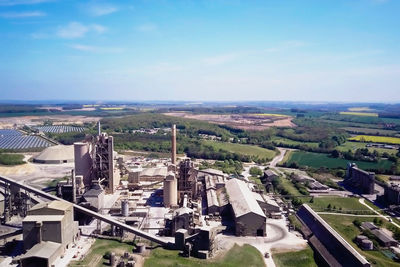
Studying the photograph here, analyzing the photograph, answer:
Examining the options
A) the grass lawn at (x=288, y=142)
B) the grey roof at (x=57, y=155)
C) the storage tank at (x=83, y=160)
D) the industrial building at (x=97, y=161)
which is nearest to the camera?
the storage tank at (x=83, y=160)

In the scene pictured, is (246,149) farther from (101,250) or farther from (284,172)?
(101,250)

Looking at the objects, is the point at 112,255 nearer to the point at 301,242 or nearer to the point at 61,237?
the point at 61,237

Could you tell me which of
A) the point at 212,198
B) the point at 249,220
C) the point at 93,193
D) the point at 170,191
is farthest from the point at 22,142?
the point at 249,220

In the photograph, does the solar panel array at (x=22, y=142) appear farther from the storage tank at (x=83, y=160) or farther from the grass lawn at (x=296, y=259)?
the grass lawn at (x=296, y=259)

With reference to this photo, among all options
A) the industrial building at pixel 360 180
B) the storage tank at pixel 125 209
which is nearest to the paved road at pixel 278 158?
the industrial building at pixel 360 180

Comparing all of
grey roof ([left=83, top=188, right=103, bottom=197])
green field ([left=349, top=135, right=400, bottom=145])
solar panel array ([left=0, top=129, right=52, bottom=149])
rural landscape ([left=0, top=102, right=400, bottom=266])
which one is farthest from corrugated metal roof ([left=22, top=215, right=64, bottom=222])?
green field ([left=349, top=135, right=400, bottom=145])
